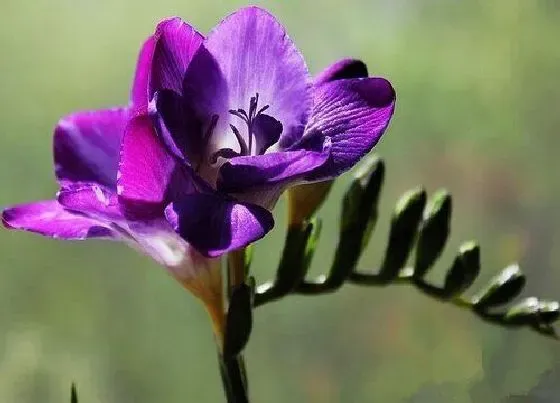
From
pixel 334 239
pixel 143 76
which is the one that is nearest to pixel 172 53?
pixel 143 76

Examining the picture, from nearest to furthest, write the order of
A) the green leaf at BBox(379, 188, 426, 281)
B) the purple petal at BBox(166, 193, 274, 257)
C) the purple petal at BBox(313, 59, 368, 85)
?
the purple petal at BBox(166, 193, 274, 257) → the purple petal at BBox(313, 59, 368, 85) → the green leaf at BBox(379, 188, 426, 281)

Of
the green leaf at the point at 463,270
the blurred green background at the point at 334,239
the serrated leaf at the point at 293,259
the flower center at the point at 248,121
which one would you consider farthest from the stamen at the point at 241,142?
the blurred green background at the point at 334,239

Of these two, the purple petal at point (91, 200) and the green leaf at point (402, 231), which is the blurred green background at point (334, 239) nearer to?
the green leaf at point (402, 231)

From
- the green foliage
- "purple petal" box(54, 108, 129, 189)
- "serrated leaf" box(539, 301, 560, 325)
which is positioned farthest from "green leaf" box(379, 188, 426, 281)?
"purple petal" box(54, 108, 129, 189)

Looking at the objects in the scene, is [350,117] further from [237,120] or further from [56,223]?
[56,223]

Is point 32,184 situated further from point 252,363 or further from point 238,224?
point 238,224

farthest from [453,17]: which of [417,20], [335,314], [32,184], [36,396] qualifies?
[36,396]

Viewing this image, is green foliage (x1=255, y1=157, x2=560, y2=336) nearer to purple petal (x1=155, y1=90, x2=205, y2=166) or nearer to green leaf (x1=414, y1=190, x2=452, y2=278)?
green leaf (x1=414, y1=190, x2=452, y2=278)
